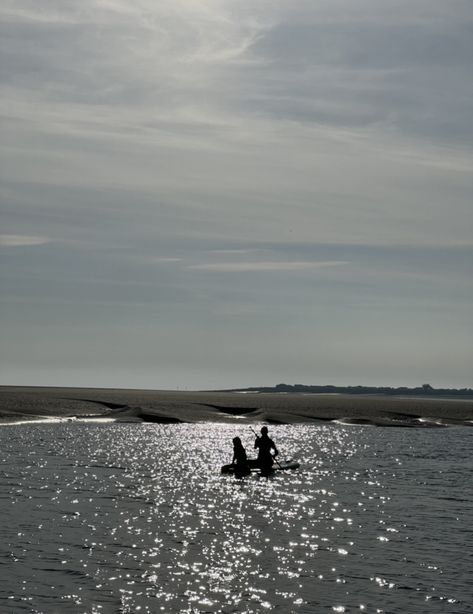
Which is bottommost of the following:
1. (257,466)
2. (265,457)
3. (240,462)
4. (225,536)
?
(225,536)

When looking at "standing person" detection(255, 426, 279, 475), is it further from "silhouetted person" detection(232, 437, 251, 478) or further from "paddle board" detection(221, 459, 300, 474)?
"silhouetted person" detection(232, 437, 251, 478)

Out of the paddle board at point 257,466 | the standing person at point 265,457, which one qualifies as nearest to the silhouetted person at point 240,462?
the paddle board at point 257,466

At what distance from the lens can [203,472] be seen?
160 ft

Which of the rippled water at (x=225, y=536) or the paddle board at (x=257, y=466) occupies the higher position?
the paddle board at (x=257, y=466)

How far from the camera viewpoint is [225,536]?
27609 millimetres

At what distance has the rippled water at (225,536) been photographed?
19906mm

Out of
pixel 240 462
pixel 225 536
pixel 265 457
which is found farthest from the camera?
pixel 265 457

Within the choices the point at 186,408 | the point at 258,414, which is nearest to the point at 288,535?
the point at 258,414

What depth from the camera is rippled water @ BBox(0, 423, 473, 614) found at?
1991 centimetres

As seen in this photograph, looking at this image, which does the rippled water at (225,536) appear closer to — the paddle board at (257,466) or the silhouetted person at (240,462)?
the silhouetted person at (240,462)

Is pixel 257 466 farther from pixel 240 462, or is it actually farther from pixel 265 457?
pixel 240 462

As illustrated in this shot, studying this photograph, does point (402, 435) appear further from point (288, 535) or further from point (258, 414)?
point (288, 535)

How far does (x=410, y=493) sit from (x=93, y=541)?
18.9 m

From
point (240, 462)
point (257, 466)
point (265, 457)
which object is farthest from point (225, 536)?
point (257, 466)
